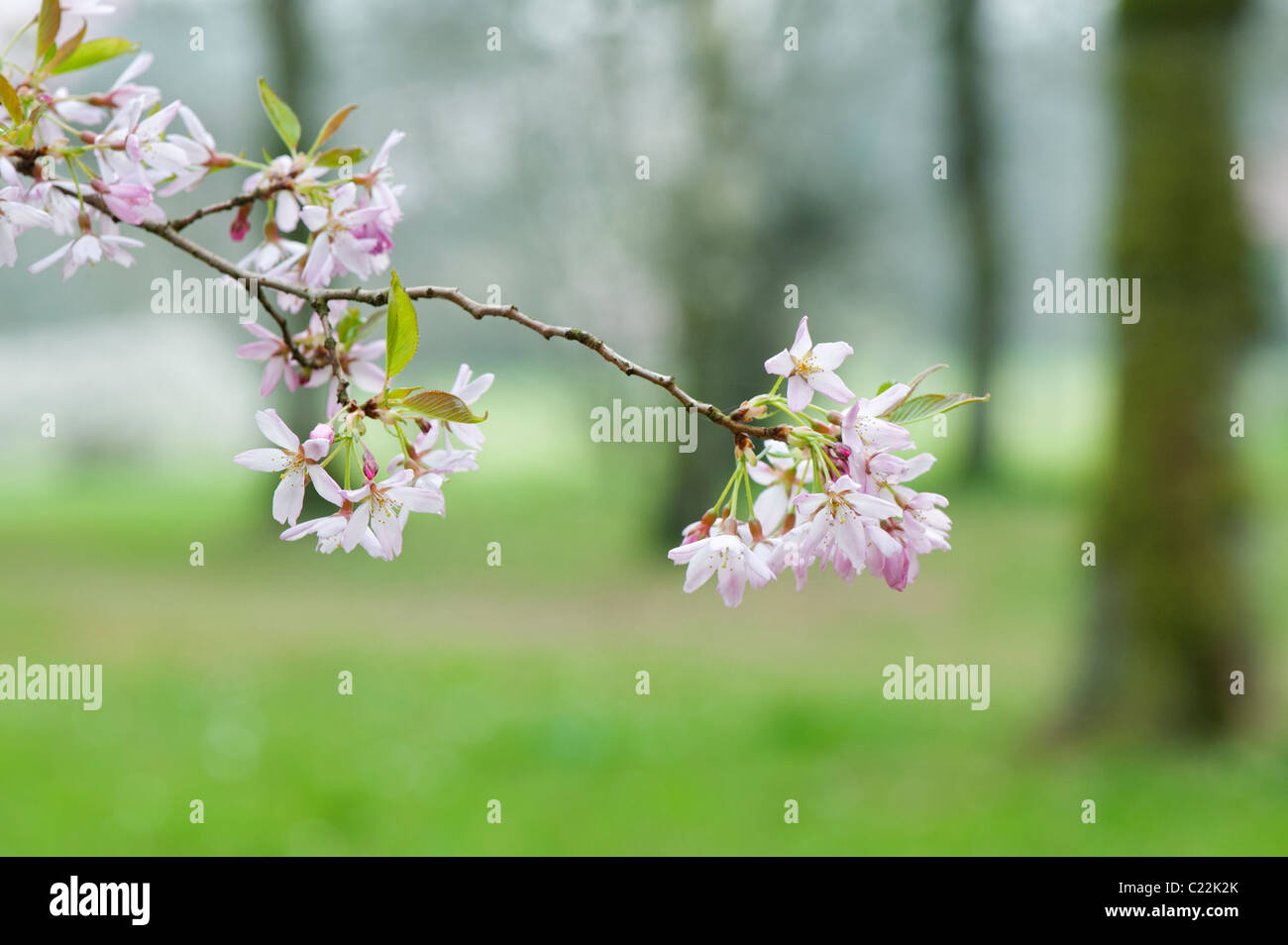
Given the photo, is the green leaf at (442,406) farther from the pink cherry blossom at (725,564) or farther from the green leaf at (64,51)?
the green leaf at (64,51)

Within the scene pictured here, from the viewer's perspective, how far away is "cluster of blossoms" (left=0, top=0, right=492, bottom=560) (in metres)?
0.86

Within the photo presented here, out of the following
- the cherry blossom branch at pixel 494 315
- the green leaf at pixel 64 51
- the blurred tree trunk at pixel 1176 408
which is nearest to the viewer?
the cherry blossom branch at pixel 494 315

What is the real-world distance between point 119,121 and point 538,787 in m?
3.27

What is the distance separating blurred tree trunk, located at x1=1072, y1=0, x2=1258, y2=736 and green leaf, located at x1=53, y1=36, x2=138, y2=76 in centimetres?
347

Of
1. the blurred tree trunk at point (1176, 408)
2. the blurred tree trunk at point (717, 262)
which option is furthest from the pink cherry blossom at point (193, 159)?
the blurred tree trunk at point (717, 262)

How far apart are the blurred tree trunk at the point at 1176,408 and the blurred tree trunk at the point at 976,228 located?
16.1ft

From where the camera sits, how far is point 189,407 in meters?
9.62

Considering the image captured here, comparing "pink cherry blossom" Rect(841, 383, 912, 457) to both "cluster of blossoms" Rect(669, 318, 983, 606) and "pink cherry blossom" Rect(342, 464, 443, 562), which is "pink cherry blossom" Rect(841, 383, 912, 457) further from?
"pink cherry blossom" Rect(342, 464, 443, 562)

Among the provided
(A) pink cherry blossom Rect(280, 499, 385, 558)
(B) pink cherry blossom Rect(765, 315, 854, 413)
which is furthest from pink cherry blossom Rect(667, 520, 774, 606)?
(A) pink cherry blossom Rect(280, 499, 385, 558)

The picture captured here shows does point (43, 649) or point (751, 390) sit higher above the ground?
point (751, 390)

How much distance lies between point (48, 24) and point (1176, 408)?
11.9ft

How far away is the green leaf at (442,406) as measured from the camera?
0.83 meters

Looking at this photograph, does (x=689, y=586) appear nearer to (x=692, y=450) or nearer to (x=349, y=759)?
(x=349, y=759)

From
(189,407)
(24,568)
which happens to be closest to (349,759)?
(24,568)
